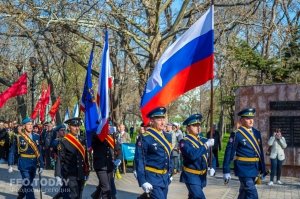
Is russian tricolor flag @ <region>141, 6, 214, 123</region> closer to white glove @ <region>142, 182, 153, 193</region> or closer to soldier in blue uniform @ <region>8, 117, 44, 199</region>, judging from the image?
white glove @ <region>142, 182, 153, 193</region>

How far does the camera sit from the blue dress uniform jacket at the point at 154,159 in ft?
27.7

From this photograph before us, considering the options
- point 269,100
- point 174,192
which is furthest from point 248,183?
point 269,100

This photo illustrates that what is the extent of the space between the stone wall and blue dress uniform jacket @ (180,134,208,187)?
897cm

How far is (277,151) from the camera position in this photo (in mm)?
16188

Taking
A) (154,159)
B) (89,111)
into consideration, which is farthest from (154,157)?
(89,111)

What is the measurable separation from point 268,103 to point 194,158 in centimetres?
955

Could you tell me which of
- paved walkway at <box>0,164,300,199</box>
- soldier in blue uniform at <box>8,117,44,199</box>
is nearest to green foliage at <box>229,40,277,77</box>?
paved walkway at <box>0,164,300,199</box>

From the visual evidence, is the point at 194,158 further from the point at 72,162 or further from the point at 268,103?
the point at 268,103

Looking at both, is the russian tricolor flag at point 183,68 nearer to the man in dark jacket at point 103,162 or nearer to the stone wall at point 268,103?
the man in dark jacket at point 103,162

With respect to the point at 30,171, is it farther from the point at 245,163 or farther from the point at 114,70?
the point at 114,70

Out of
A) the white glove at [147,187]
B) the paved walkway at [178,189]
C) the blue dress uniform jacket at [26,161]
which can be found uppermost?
the blue dress uniform jacket at [26,161]

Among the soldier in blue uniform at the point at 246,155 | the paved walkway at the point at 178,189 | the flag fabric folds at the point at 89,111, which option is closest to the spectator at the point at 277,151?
the paved walkway at the point at 178,189

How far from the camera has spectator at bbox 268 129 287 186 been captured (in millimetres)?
16109

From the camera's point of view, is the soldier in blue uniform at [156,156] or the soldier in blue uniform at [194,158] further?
the soldier in blue uniform at [194,158]
